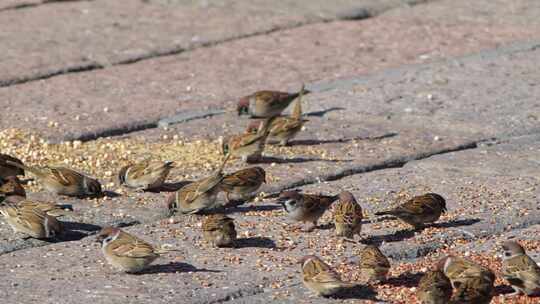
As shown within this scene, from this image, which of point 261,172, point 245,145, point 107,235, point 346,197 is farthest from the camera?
point 245,145

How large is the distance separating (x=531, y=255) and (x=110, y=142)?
422 cm

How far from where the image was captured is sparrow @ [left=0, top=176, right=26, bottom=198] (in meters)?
9.52

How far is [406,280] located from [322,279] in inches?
26.5

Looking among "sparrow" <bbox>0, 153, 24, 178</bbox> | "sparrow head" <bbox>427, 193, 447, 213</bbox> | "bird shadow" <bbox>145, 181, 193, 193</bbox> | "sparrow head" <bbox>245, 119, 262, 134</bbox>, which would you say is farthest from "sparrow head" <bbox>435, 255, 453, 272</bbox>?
"sparrow" <bbox>0, 153, 24, 178</bbox>

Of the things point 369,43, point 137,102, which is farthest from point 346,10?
point 137,102

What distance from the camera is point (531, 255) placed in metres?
8.37

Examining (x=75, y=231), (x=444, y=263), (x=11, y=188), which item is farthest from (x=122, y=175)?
(x=444, y=263)

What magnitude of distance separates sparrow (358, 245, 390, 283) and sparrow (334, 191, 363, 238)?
2.25 feet

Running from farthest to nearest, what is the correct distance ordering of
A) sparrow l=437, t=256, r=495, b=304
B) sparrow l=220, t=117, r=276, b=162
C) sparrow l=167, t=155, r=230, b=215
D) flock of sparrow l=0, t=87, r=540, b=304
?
sparrow l=220, t=117, r=276, b=162
sparrow l=167, t=155, r=230, b=215
flock of sparrow l=0, t=87, r=540, b=304
sparrow l=437, t=256, r=495, b=304

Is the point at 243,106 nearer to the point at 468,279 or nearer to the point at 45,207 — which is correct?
the point at 45,207

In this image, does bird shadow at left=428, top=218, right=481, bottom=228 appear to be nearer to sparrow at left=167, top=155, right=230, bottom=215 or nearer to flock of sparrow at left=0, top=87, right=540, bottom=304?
flock of sparrow at left=0, top=87, right=540, bottom=304

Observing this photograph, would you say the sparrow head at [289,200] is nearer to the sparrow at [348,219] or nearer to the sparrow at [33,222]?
the sparrow at [348,219]

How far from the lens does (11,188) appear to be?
9.59 meters

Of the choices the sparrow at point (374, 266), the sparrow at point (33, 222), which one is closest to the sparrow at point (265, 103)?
the sparrow at point (33, 222)
